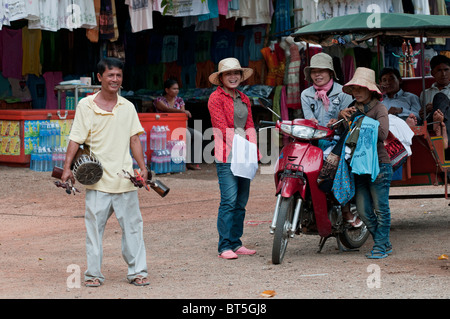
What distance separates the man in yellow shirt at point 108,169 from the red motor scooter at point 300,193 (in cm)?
128

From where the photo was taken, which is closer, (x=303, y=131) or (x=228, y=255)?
(x=303, y=131)

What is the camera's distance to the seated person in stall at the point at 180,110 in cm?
1453

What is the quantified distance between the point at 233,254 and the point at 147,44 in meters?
11.2

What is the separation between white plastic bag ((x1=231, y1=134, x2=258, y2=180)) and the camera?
696 centimetres

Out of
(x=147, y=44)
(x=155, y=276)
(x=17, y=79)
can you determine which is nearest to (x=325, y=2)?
(x=147, y=44)

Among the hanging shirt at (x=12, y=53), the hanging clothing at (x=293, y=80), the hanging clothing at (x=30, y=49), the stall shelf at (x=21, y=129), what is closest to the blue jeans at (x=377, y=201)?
the stall shelf at (x=21, y=129)

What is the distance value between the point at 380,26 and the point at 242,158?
6.21ft

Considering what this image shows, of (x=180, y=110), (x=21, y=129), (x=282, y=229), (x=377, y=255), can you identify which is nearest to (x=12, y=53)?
(x=21, y=129)

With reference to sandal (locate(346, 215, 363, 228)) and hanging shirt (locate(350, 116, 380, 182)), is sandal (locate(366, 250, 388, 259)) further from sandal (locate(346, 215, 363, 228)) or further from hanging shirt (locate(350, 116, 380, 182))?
hanging shirt (locate(350, 116, 380, 182))

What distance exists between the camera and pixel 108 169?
5.82 m

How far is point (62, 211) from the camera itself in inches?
409

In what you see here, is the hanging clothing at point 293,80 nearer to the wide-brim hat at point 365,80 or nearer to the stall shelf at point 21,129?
the stall shelf at point 21,129

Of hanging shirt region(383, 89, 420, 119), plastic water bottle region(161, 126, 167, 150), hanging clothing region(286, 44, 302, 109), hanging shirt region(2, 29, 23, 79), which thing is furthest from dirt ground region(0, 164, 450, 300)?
hanging shirt region(2, 29, 23, 79)

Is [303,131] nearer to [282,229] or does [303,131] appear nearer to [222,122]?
[222,122]
